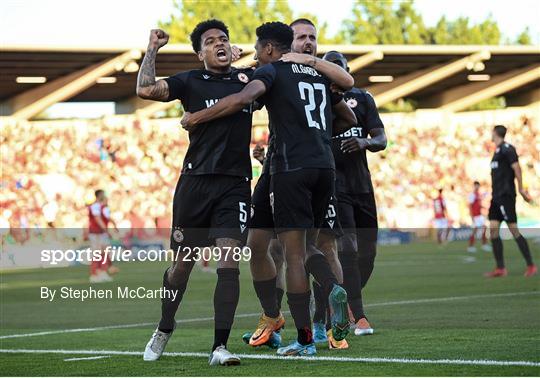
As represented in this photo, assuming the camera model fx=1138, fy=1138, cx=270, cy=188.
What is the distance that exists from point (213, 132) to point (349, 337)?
2.40m

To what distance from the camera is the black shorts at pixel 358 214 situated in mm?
9844

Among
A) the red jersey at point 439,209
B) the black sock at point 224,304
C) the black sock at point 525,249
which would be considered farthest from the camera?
the red jersey at point 439,209

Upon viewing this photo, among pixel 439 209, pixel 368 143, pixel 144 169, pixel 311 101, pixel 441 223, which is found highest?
pixel 311 101

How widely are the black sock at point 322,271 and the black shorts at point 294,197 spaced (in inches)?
14.2

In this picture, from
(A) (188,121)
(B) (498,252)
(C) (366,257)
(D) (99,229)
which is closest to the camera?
(A) (188,121)

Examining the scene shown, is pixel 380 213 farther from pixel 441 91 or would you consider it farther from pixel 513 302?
pixel 513 302

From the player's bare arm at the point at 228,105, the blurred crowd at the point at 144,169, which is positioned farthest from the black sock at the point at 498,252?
the blurred crowd at the point at 144,169

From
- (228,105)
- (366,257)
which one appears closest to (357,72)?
(366,257)

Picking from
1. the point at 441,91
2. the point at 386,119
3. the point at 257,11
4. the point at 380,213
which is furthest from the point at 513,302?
the point at 257,11

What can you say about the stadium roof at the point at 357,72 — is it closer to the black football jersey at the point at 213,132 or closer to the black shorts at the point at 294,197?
the black football jersey at the point at 213,132

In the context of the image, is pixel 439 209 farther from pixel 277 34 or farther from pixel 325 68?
pixel 277 34

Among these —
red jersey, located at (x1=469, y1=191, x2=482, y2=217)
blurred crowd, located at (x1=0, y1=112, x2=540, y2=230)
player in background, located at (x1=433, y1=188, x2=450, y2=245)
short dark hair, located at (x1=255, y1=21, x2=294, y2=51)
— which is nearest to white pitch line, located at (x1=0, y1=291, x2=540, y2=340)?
short dark hair, located at (x1=255, y1=21, x2=294, y2=51)

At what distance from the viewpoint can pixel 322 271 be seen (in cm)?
796

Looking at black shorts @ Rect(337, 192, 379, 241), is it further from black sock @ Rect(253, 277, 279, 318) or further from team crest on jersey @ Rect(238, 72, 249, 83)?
team crest on jersey @ Rect(238, 72, 249, 83)
